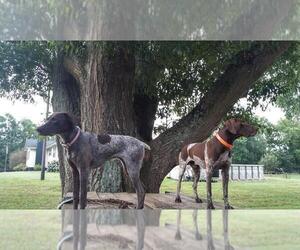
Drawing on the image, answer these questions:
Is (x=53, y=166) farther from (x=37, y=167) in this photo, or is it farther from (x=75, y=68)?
(x=75, y=68)

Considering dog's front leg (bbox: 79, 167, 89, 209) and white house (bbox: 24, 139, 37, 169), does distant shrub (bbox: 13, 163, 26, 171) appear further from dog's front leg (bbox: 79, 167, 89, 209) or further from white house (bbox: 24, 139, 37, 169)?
dog's front leg (bbox: 79, 167, 89, 209)

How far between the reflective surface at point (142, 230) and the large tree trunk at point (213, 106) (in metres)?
0.19

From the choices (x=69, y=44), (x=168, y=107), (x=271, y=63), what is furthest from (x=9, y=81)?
(x=271, y=63)

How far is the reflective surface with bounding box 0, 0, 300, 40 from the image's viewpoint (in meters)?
1.44

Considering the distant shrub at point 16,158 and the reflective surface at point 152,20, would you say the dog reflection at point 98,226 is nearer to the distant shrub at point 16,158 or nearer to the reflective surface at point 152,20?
the distant shrub at point 16,158

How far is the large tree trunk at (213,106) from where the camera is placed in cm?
141

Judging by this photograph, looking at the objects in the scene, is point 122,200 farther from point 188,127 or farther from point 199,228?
point 188,127

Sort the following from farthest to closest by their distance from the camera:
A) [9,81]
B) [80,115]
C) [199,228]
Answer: [9,81]
[80,115]
[199,228]

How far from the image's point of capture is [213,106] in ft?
4.78

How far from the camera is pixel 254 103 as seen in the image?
59.6 inches

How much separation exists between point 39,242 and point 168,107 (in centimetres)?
62

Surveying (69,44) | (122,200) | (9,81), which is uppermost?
(69,44)

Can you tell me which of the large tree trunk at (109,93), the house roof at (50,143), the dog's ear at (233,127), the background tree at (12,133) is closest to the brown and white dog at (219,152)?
the dog's ear at (233,127)

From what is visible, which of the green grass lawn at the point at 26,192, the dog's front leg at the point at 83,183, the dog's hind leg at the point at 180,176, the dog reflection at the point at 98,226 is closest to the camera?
the dog's front leg at the point at 83,183
